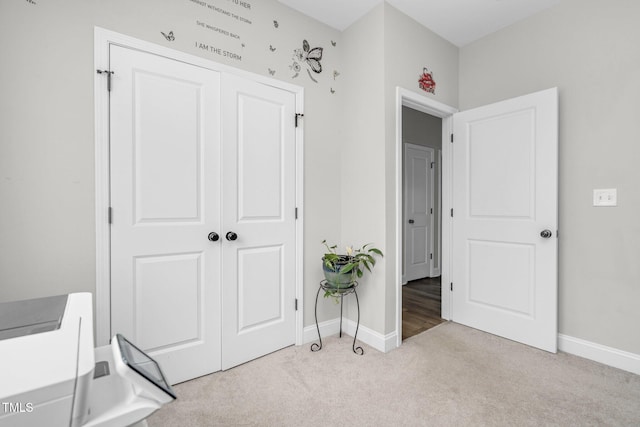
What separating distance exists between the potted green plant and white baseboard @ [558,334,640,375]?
1.55 meters

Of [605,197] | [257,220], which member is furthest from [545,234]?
[257,220]

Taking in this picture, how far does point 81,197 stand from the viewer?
157 centimetres

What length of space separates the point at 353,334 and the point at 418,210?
2562 mm

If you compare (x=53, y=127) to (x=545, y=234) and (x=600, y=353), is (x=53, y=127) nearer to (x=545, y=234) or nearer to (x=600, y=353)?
(x=545, y=234)

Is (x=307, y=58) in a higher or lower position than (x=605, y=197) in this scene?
higher

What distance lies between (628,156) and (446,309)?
1829mm

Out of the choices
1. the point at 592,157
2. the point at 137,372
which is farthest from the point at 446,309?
the point at 137,372

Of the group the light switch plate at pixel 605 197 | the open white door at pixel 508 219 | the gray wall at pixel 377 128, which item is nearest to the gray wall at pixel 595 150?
the light switch plate at pixel 605 197

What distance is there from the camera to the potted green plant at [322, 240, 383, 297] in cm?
221

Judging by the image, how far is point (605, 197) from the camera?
2.07m

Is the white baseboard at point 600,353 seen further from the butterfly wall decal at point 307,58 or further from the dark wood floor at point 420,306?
the butterfly wall decal at point 307,58

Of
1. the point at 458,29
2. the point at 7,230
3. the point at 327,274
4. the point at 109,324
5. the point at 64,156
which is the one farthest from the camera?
the point at 458,29

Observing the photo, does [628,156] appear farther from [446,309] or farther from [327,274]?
[327,274]

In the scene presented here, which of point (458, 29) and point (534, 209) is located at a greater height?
point (458, 29)
